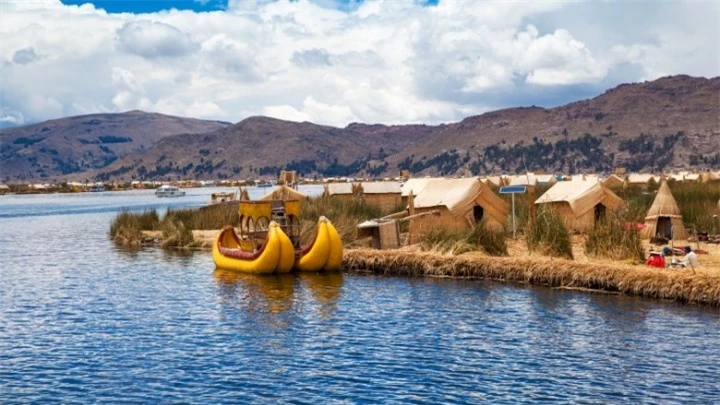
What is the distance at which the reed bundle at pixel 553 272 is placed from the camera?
18.8m

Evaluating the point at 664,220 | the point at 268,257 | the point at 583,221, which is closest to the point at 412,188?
the point at 583,221

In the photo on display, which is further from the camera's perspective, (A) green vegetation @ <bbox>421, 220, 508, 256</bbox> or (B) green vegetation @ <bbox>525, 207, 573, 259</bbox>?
(A) green vegetation @ <bbox>421, 220, 508, 256</bbox>

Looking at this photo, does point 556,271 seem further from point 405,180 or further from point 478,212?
point 405,180

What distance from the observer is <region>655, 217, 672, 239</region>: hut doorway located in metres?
28.2

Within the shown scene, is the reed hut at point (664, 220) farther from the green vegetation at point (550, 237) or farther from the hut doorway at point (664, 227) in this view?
the green vegetation at point (550, 237)

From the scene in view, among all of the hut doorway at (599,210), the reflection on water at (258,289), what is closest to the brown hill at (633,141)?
the hut doorway at (599,210)

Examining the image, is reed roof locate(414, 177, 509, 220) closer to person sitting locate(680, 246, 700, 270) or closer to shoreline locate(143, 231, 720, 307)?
shoreline locate(143, 231, 720, 307)

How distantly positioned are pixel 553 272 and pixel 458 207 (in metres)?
8.66

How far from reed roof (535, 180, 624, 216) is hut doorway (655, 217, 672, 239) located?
345 centimetres

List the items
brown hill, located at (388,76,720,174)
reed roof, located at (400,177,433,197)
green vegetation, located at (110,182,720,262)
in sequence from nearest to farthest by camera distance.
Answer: green vegetation, located at (110,182,720,262)
reed roof, located at (400,177,433,197)
brown hill, located at (388,76,720,174)

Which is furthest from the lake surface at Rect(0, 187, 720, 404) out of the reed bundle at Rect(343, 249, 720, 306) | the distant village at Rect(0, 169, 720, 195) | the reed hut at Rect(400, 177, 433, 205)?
the distant village at Rect(0, 169, 720, 195)

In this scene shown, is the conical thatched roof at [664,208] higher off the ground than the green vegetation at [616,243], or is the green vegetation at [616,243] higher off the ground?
the conical thatched roof at [664,208]

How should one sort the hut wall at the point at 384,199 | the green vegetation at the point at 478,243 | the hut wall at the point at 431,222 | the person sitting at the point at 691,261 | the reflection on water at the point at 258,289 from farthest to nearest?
the hut wall at the point at 384,199 < the hut wall at the point at 431,222 < the green vegetation at the point at 478,243 < the reflection on water at the point at 258,289 < the person sitting at the point at 691,261

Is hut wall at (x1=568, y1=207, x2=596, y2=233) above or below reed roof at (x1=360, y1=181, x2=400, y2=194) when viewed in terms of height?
below
